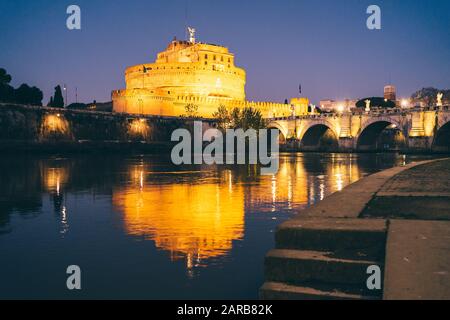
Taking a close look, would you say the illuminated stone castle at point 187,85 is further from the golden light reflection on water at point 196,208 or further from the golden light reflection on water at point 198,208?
the golden light reflection on water at point 198,208

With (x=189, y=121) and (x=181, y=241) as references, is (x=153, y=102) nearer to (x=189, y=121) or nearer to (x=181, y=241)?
(x=189, y=121)

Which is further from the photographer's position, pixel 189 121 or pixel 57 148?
pixel 189 121

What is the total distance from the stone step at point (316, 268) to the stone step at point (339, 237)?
0.61 ft

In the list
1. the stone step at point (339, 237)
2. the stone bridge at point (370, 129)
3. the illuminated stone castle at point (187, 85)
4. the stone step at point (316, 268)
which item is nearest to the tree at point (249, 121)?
the stone bridge at point (370, 129)

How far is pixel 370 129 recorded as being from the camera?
3622 inches

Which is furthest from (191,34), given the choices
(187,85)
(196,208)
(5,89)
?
(196,208)

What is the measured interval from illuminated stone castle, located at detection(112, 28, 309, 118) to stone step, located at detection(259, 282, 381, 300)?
118197 millimetres

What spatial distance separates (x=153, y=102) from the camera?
12362 centimetres

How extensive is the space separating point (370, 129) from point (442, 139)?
17554mm

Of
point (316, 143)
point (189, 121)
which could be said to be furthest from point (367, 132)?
point (189, 121)

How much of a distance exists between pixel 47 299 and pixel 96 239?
3.79m

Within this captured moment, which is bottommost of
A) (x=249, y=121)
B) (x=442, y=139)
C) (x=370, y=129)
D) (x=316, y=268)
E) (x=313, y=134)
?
(x=316, y=268)

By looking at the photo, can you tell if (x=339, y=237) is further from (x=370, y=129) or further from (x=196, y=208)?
(x=370, y=129)
